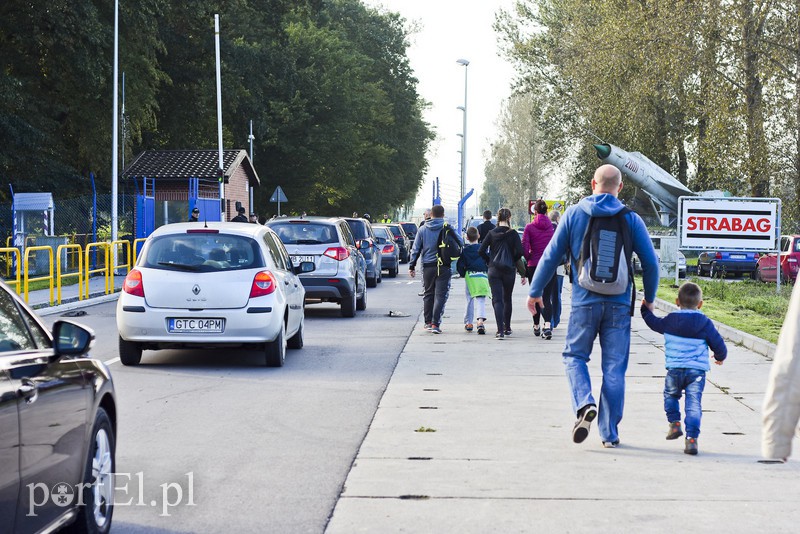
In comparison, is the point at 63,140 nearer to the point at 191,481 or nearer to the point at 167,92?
the point at 167,92

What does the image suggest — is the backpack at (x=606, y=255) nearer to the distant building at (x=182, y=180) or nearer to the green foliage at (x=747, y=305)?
the green foliage at (x=747, y=305)

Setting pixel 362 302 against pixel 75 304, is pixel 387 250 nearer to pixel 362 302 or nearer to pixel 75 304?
pixel 362 302

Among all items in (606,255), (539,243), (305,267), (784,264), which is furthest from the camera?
(784,264)

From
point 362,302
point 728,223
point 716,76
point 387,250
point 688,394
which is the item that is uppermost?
point 716,76

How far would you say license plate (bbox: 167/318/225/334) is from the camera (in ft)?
39.2

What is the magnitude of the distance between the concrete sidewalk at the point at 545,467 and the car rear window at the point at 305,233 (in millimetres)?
8035

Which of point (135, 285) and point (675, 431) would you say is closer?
point (675, 431)

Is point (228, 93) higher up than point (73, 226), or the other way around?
point (228, 93)

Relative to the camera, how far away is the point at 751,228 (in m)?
25.2

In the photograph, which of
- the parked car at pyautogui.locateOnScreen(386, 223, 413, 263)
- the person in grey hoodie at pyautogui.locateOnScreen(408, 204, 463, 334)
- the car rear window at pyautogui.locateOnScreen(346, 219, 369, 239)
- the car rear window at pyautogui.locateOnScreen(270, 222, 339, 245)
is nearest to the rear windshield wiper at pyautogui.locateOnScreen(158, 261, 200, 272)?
the person in grey hoodie at pyautogui.locateOnScreen(408, 204, 463, 334)

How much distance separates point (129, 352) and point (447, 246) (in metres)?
5.35

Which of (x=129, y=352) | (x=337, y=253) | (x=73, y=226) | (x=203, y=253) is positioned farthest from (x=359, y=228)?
(x=129, y=352)

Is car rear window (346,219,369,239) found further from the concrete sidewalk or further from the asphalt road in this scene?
the concrete sidewalk

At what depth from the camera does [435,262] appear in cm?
1620
